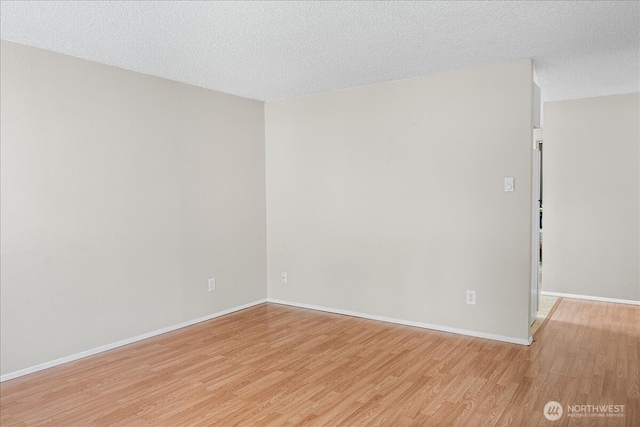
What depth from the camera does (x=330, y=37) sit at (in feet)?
10.0

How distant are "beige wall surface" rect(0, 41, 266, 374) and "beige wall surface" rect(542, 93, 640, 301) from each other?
3.70 m

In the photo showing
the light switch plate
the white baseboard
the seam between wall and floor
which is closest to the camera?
the white baseboard

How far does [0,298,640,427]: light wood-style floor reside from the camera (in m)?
2.51

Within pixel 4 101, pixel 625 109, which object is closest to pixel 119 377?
pixel 4 101

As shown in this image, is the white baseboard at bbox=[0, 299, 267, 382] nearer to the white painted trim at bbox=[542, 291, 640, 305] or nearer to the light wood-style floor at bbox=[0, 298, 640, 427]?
the light wood-style floor at bbox=[0, 298, 640, 427]

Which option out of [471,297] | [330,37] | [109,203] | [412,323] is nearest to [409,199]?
[471,297]

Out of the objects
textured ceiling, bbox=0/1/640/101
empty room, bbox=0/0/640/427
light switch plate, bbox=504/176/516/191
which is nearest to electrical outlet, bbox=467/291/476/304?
empty room, bbox=0/0/640/427

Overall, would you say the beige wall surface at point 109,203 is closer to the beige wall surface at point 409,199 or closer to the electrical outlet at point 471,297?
the beige wall surface at point 409,199

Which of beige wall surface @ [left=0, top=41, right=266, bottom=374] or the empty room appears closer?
the empty room

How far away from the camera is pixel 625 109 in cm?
486

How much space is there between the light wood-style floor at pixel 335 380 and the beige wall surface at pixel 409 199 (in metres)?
0.45

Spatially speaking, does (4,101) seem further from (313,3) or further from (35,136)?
(313,3)

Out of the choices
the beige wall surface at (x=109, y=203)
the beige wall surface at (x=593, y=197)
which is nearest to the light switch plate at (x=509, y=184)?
the beige wall surface at (x=593, y=197)

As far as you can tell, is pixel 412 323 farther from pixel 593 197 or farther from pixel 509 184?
pixel 593 197
